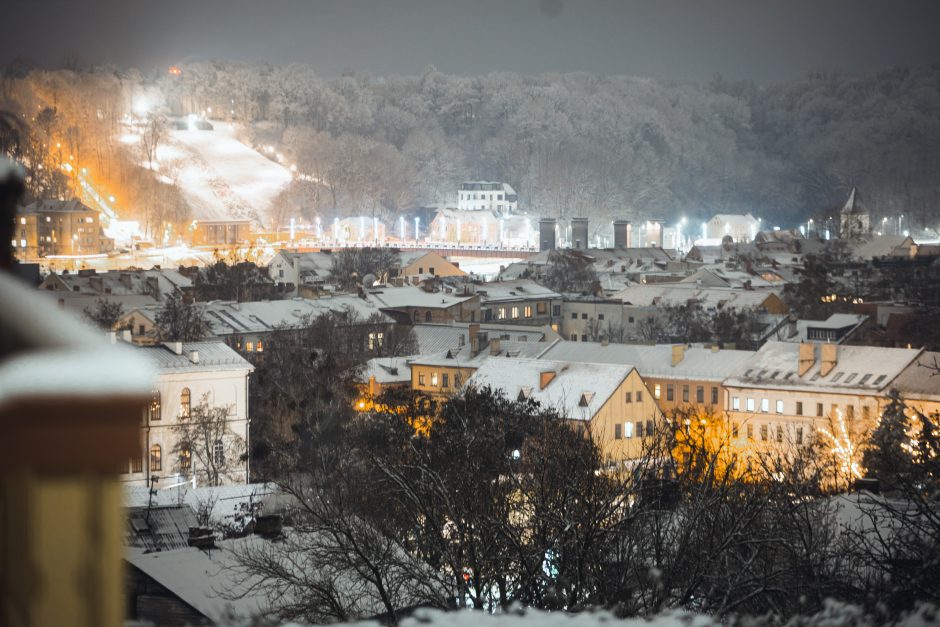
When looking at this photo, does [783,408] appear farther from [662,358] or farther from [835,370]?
[662,358]

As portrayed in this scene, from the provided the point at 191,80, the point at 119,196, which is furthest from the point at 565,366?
the point at 191,80

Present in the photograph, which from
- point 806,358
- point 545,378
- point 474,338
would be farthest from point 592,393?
point 474,338

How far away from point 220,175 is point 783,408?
198ft

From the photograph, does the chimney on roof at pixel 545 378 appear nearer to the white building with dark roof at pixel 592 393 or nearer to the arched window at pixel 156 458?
the white building with dark roof at pixel 592 393

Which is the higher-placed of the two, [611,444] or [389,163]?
[389,163]

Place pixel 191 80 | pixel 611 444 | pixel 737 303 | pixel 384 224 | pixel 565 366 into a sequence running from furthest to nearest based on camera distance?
pixel 191 80 < pixel 384 224 < pixel 737 303 < pixel 565 366 < pixel 611 444

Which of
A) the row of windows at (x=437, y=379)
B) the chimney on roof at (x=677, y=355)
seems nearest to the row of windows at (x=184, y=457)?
the row of windows at (x=437, y=379)

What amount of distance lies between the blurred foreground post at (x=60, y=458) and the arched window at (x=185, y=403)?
57.3 ft

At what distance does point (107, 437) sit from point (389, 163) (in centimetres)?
9115

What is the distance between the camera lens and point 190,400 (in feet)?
61.1

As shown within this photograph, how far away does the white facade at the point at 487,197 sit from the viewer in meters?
83.1

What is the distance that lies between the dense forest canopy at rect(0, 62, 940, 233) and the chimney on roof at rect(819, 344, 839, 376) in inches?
2276

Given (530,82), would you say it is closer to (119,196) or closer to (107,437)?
(119,196)

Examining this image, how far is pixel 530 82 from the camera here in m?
120
